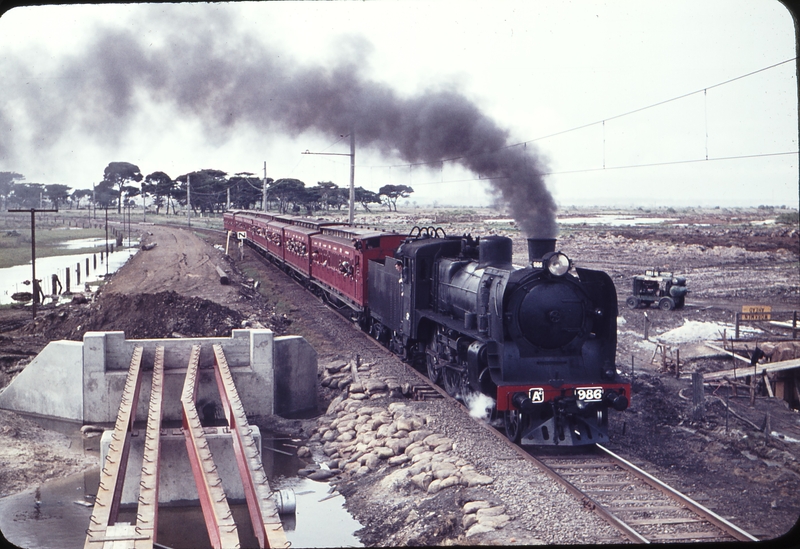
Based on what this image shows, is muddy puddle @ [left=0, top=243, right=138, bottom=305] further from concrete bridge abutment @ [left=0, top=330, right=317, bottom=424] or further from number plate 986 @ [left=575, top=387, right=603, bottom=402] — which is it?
number plate 986 @ [left=575, top=387, right=603, bottom=402]

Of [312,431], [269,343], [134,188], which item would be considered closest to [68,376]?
[269,343]

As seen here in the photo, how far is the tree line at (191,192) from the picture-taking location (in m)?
56.9

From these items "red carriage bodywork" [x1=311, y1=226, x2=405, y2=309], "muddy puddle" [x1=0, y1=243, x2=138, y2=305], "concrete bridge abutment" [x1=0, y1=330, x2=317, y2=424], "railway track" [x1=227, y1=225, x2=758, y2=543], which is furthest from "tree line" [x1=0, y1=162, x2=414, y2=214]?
"railway track" [x1=227, y1=225, x2=758, y2=543]

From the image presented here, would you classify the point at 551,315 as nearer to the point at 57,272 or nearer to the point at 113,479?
the point at 113,479

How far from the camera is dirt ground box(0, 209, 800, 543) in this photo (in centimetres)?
1030

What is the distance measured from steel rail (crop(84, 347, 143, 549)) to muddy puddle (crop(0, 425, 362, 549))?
1.44 meters

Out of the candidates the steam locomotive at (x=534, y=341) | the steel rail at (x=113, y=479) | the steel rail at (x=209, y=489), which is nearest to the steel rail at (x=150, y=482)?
the steel rail at (x=113, y=479)

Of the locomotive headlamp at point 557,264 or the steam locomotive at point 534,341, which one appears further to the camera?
the locomotive headlamp at point 557,264

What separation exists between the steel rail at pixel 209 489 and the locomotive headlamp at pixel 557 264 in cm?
610

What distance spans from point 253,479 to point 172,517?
3288 mm

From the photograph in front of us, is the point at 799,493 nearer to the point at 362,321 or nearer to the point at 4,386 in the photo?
the point at 362,321

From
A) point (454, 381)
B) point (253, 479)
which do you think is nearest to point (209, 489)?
point (253, 479)

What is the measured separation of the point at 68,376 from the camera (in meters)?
16.2

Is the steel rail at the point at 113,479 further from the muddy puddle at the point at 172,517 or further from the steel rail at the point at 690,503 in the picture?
the steel rail at the point at 690,503
